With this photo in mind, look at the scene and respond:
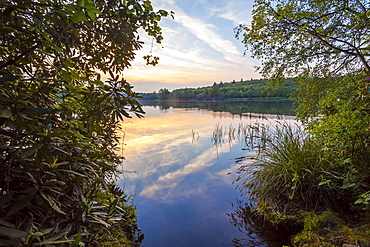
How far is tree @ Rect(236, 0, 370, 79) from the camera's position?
4008 mm

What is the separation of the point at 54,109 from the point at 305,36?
4.89 m

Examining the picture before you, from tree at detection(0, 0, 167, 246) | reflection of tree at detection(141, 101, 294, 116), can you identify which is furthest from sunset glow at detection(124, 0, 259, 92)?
reflection of tree at detection(141, 101, 294, 116)

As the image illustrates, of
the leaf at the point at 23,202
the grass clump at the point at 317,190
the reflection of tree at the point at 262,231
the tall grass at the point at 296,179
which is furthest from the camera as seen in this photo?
the tall grass at the point at 296,179

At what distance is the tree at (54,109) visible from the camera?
33.8 inches

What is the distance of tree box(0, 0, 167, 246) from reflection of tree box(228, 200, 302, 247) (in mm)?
→ 2588

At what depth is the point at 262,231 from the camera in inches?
128

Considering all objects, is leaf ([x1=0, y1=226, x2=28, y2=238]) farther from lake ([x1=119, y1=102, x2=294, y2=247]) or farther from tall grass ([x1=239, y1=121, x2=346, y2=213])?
tall grass ([x1=239, y1=121, x2=346, y2=213])

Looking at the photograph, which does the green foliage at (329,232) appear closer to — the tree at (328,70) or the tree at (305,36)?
the tree at (328,70)

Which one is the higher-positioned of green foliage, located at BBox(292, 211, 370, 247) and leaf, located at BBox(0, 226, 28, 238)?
leaf, located at BBox(0, 226, 28, 238)

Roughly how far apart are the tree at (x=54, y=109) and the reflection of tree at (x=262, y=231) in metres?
2.59

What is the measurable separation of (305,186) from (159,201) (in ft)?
10.5

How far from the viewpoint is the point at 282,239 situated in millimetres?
2984

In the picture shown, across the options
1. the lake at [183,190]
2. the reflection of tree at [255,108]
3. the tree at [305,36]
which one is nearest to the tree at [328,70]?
the tree at [305,36]

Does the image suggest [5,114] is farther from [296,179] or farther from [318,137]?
[318,137]
